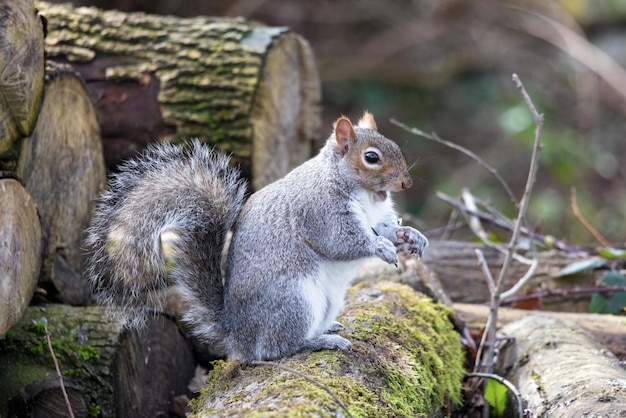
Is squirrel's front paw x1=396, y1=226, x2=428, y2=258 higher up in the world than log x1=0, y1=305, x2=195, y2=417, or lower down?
higher up

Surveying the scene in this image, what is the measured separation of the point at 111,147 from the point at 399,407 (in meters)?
1.97

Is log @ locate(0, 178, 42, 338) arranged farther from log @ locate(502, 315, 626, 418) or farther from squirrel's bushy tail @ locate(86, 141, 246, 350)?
log @ locate(502, 315, 626, 418)

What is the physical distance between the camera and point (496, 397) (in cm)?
258

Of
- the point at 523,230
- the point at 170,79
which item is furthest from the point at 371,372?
the point at 170,79

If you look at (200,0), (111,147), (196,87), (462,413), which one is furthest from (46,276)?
(200,0)

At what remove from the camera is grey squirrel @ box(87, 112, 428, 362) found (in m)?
2.32

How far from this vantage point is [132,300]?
2367mm

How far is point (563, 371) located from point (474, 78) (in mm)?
5877

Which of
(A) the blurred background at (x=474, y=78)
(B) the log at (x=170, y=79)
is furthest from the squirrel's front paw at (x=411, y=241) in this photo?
(A) the blurred background at (x=474, y=78)

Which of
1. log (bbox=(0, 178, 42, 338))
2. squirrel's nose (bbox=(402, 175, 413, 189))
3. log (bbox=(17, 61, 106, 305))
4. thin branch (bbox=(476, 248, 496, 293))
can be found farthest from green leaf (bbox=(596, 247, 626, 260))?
log (bbox=(0, 178, 42, 338))

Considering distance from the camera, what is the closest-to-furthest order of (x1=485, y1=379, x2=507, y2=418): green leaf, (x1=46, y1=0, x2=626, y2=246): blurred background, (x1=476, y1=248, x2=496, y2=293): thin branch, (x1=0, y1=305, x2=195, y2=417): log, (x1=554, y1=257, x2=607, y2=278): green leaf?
1. (x1=0, y1=305, x2=195, y2=417): log
2. (x1=485, y1=379, x2=507, y2=418): green leaf
3. (x1=476, y1=248, x2=496, y2=293): thin branch
4. (x1=554, y1=257, x2=607, y2=278): green leaf
5. (x1=46, y1=0, x2=626, y2=246): blurred background

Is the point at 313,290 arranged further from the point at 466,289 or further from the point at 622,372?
the point at 466,289

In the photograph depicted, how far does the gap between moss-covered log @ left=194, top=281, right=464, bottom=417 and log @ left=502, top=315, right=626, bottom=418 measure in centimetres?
22

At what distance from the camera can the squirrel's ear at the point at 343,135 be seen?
8.14 ft
